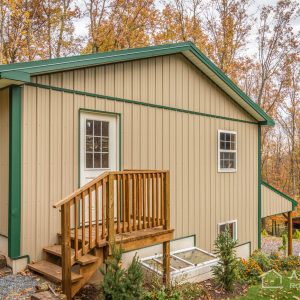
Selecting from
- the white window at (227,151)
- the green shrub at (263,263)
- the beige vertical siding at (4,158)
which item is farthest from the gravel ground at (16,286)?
the green shrub at (263,263)

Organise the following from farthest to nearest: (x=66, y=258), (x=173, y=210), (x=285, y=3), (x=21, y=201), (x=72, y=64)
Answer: (x=285, y=3), (x=173, y=210), (x=72, y=64), (x=21, y=201), (x=66, y=258)

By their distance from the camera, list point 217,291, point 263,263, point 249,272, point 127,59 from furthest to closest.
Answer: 1. point 263,263
2. point 249,272
3. point 127,59
4. point 217,291

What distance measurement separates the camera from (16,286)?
194 inches

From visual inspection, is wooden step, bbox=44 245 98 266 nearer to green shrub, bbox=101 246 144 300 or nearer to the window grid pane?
green shrub, bbox=101 246 144 300

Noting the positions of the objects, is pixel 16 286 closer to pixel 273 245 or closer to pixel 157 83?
pixel 157 83

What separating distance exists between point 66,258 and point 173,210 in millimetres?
3749

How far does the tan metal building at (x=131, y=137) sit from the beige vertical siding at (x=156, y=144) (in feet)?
0.06

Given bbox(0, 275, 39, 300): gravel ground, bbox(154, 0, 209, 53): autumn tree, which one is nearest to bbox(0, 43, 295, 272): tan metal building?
bbox(0, 275, 39, 300): gravel ground

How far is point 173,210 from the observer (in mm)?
8062

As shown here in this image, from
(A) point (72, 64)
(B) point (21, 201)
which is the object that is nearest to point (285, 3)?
(A) point (72, 64)

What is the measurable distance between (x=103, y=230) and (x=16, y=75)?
8.76 feet

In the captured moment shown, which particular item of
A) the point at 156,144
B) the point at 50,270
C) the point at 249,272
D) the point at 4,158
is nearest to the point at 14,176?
the point at 4,158

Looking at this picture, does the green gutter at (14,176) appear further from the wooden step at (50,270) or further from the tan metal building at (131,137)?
the wooden step at (50,270)

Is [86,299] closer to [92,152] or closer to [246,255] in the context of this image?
[92,152]
